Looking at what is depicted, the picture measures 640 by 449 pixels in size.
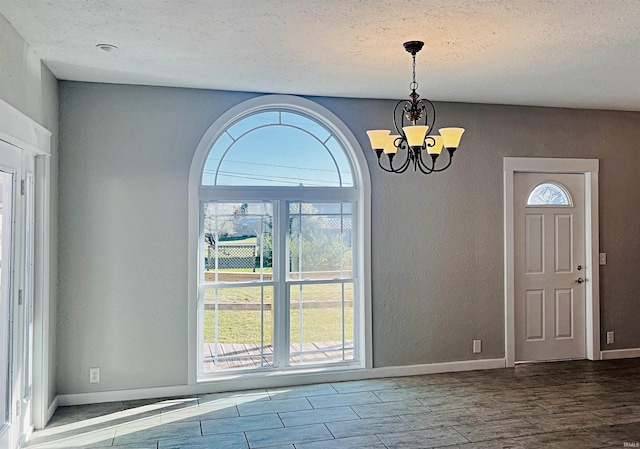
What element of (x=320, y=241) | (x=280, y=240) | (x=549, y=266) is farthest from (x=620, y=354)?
(x=280, y=240)

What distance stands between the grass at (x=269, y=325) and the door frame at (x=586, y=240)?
1580mm

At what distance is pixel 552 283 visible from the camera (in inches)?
215

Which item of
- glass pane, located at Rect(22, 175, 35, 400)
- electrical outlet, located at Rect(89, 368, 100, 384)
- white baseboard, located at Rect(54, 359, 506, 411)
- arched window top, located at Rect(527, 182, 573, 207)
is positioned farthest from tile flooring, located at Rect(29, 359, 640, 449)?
arched window top, located at Rect(527, 182, 573, 207)

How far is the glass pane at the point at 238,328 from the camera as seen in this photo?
4.67 meters

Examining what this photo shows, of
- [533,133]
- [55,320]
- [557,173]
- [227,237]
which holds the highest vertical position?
[533,133]

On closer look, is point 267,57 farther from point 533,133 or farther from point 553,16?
point 533,133

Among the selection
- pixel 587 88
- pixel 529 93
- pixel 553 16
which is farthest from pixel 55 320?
pixel 587 88

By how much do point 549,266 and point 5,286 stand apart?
15.4ft

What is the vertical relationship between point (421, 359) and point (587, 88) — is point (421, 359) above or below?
below

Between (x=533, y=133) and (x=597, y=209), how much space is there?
103 centimetres

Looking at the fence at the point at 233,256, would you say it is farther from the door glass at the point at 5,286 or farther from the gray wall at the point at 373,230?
the door glass at the point at 5,286

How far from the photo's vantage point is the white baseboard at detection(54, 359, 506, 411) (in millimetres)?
4293

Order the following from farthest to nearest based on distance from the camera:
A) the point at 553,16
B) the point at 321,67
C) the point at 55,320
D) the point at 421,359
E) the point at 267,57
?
the point at 421,359 < the point at 55,320 < the point at 321,67 < the point at 267,57 < the point at 553,16

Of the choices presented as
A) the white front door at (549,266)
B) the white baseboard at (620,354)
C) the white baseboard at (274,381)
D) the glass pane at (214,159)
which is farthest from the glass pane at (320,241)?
the white baseboard at (620,354)
